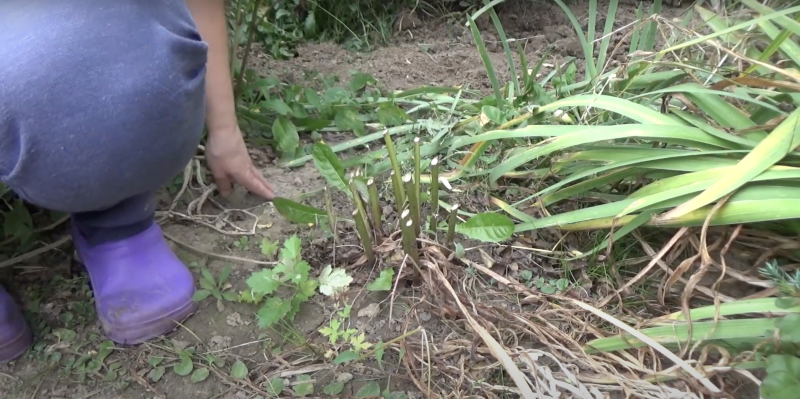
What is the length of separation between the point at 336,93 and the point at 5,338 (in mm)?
789

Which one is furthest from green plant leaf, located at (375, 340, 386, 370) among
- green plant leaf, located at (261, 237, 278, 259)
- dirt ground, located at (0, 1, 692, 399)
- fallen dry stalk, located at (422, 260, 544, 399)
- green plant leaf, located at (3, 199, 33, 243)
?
green plant leaf, located at (3, 199, 33, 243)

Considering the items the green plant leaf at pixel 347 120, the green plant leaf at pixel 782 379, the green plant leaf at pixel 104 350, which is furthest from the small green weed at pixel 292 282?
the green plant leaf at pixel 782 379

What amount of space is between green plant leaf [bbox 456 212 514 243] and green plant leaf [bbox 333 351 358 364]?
26 cm

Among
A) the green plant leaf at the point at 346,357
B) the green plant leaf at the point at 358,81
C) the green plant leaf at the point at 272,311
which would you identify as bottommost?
the green plant leaf at the point at 346,357

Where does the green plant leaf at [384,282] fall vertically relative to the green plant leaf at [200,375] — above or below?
above

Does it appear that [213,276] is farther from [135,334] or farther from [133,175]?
[133,175]

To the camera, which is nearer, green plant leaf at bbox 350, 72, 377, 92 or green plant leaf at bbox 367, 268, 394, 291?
green plant leaf at bbox 367, 268, 394, 291

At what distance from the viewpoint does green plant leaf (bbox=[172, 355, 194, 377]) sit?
0.88 metres

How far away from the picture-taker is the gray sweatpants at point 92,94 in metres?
0.72

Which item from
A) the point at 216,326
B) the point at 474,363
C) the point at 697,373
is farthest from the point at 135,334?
the point at 697,373

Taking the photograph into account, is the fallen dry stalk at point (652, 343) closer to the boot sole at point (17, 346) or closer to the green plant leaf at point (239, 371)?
the green plant leaf at point (239, 371)

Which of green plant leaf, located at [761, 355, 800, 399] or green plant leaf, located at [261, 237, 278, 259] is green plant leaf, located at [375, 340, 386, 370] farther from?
green plant leaf, located at [761, 355, 800, 399]

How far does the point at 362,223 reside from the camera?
95cm

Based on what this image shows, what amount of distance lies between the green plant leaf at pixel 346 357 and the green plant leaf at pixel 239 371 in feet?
0.44
